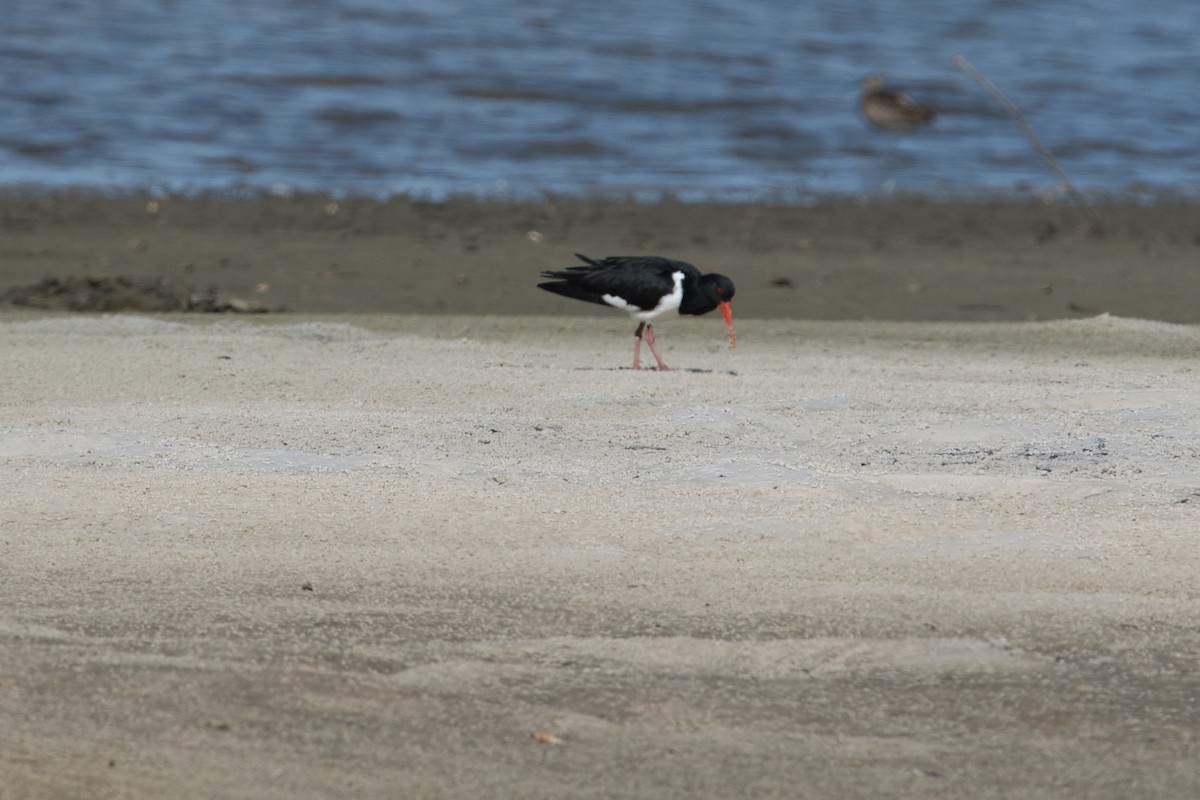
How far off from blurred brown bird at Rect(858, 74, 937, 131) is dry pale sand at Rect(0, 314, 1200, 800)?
13.2 meters

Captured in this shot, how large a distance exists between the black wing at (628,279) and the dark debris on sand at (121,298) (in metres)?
2.41

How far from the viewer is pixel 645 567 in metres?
4.21

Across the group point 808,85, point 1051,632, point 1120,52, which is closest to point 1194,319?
point 1051,632

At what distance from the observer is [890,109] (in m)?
19.6

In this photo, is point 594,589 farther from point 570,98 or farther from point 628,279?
point 570,98

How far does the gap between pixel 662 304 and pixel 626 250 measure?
4.91 meters

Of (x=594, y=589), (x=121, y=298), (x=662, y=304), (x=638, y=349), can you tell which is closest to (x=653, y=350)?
(x=638, y=349)

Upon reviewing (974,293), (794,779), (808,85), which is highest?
(808,85)

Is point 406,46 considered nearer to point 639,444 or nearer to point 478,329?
point 478,329

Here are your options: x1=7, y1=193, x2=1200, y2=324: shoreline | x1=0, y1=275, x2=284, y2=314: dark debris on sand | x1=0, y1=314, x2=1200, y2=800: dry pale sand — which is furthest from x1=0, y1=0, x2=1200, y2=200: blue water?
x1=0, y1=314, x2=1200, y2=800: dry pale sand

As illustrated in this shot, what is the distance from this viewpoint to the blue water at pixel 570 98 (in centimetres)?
1703

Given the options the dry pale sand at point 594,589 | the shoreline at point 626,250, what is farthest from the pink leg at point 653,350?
the shoreline at point 626,250

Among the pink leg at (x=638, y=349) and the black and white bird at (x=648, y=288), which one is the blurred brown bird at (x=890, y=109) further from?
the pink leg at (x=638, y=349)

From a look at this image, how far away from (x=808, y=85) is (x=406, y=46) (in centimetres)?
551
